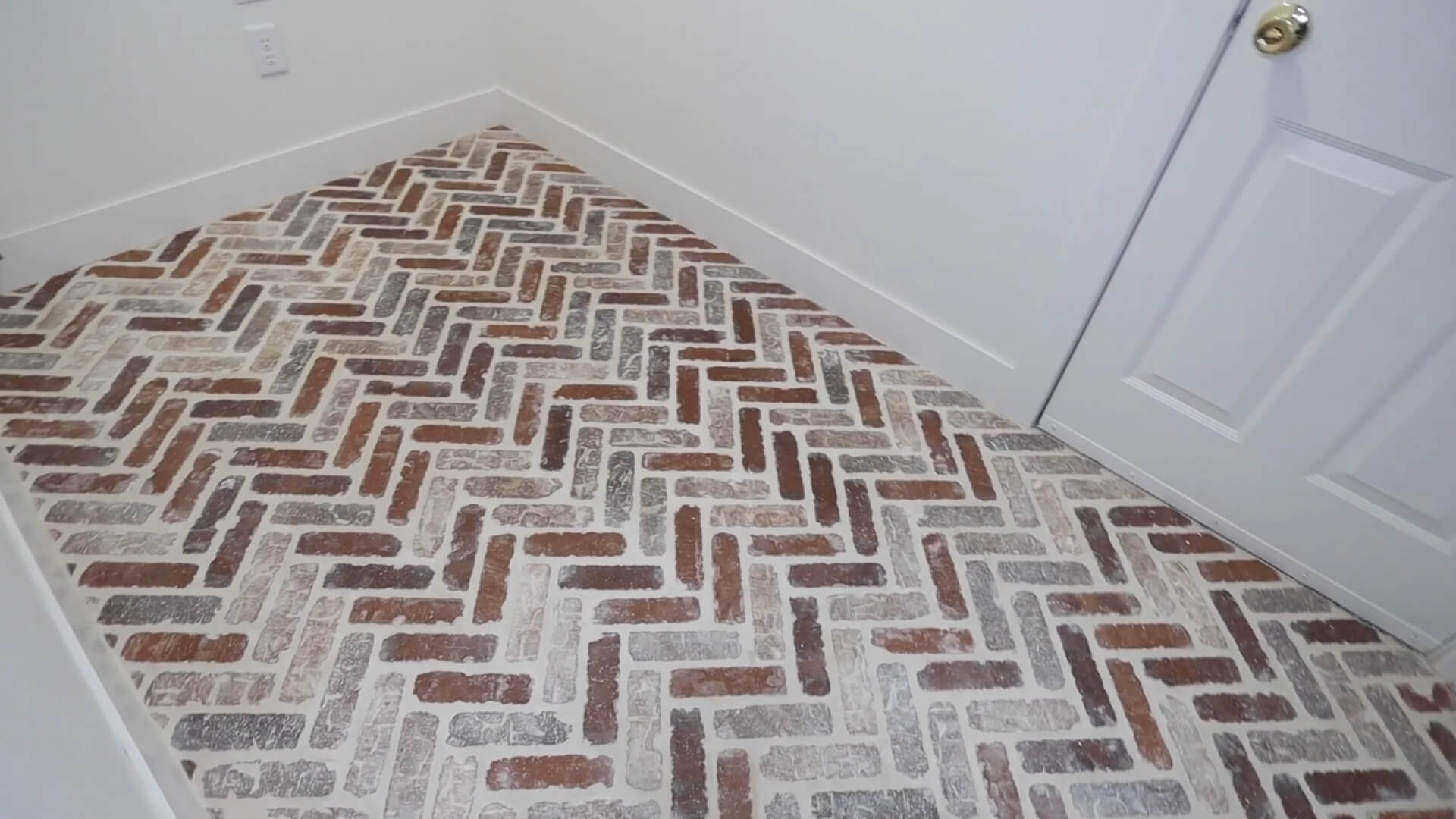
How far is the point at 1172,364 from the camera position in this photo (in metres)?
1.88

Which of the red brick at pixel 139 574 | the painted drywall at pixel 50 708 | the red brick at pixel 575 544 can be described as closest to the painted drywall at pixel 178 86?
the red brick at pixel 139 574

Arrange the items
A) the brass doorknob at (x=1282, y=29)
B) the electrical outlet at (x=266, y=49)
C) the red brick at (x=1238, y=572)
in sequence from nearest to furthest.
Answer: the brass doorknob at (x=1282, y=29)
the red brick at (x=1238, y=572)
the electrical outlet at (x=266, y=49)

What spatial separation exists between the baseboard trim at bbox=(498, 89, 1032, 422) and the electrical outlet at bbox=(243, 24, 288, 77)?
875 millimetres

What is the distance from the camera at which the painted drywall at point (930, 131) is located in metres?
1.68

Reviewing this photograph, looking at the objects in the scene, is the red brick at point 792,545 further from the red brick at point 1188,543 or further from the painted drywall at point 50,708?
the painted drywall at point 50,708

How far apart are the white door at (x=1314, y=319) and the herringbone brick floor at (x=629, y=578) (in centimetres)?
16

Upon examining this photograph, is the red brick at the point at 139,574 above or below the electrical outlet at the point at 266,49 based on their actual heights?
below

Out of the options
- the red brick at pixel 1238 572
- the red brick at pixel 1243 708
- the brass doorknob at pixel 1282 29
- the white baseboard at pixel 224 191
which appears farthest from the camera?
the white baseboard at pixel 224 191

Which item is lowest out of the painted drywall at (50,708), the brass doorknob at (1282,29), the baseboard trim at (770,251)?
the baseboard trim at (770,251)

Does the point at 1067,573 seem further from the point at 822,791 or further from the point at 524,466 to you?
the point at 524,466

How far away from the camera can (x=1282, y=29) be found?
1416 mm

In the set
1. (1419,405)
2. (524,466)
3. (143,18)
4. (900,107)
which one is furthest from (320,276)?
(1419,405)

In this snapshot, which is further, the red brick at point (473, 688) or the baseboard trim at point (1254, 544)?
the baseboard trim at point (1254, 544)

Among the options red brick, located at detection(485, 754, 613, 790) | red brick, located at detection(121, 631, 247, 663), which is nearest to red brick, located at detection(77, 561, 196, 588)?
red brick, located at detection(121, 631, 247, 663)
